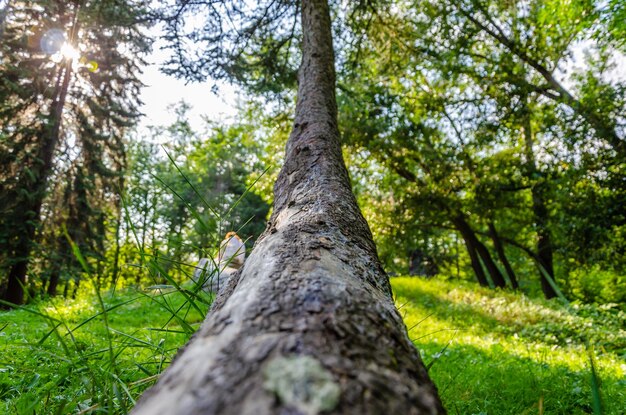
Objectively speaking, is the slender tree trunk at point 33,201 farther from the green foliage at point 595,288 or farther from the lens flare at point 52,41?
the green foliage at point 595,288

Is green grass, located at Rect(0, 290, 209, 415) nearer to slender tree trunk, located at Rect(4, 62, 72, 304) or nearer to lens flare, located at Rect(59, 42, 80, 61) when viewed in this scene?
slender tree trunk, located at Rect(4, 62, 72, 304)

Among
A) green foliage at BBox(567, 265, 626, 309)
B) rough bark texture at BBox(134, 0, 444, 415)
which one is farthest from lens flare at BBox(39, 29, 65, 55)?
green foliage at BBox(567, 265, 626, 309)

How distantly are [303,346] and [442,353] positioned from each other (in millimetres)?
1103

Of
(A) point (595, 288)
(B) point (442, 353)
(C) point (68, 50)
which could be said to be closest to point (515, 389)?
(B) point (442, 353)

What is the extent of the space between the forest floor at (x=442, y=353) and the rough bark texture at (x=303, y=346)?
27 cm

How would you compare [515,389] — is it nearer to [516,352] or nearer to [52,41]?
[516,352]

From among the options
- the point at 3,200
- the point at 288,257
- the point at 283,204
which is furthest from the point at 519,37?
the point at 3,200

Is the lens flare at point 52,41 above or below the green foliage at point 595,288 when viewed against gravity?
above

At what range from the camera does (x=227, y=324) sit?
663mm

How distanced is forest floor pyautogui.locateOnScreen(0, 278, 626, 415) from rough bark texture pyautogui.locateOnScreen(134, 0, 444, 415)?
268 mm

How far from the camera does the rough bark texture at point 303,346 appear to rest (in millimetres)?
466

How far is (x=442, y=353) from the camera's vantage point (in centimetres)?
143

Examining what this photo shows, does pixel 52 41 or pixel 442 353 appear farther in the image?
pixel 52 41

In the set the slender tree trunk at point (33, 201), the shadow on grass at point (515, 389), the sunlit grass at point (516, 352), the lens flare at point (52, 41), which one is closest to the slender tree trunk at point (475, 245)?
the sunlit grass at point (516, 352)
